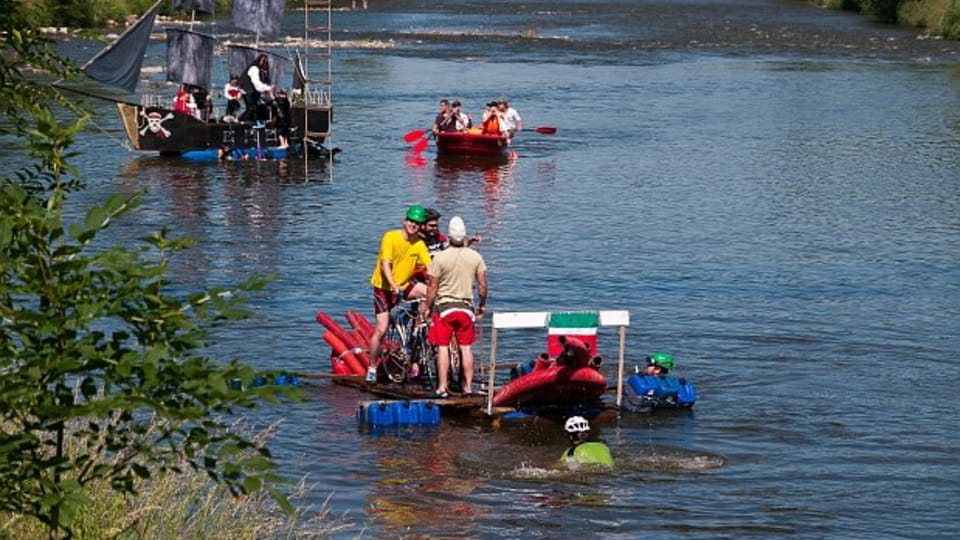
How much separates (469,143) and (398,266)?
884 inches

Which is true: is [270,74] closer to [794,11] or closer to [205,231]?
[205,231]

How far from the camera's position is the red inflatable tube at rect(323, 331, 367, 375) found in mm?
16875

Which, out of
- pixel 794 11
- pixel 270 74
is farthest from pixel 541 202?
pixel 794 11

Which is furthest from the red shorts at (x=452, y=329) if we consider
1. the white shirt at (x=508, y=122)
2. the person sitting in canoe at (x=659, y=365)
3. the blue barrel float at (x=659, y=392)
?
the white shirt at (x=508, y=122)

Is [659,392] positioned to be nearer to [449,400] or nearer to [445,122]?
[449,400]

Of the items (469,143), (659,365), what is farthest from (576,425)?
(469,143)

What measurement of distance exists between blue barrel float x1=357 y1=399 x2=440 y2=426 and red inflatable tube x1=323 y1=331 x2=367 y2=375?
→ 1496 mm

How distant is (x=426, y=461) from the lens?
1446 centimetres

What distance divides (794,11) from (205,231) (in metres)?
70.3

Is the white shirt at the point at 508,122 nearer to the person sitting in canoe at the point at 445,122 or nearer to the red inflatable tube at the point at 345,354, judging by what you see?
the person sitting in canoe at the point at 445,122

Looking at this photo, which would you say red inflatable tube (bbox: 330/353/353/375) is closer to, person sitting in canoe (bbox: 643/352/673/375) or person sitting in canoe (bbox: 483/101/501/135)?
person sitting in canoe (bbox: 643/352/673/375)

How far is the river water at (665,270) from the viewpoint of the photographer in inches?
542

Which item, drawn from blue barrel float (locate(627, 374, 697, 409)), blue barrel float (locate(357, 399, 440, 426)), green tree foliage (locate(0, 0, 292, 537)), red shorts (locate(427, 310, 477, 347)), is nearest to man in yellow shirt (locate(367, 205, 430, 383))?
red shorts (locate(427, 310, 477, 347))

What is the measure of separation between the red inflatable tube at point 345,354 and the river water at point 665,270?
0.32 m
